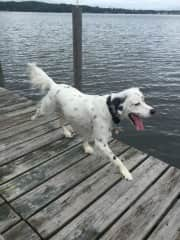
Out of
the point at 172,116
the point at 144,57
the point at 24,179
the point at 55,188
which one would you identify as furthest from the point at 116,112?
the point at 144,57

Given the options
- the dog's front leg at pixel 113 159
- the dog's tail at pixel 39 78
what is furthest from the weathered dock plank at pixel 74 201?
the dog's tail at pixel 39 78

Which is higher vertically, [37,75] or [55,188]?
[37,75]

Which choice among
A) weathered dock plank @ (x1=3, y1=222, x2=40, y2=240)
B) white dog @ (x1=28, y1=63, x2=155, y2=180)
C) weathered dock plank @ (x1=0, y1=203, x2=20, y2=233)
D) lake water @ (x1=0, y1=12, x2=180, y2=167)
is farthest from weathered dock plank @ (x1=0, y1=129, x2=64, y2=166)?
lake water @ (x1=0, y1=12, x2=180, y2=167)

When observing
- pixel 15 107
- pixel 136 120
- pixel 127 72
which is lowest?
pixel 127 72

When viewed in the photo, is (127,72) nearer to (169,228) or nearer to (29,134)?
(29,134)

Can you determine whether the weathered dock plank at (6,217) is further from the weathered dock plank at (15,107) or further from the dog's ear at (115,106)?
the weathered dock plank at (15,107)

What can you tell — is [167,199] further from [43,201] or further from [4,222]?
[4,222]

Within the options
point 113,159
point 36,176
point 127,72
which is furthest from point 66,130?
point 127,72

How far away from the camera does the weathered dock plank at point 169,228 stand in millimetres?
2945

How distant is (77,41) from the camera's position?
18.6 ft

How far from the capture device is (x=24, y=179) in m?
3.73

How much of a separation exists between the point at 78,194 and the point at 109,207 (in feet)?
1.52

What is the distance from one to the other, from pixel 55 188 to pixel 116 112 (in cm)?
136

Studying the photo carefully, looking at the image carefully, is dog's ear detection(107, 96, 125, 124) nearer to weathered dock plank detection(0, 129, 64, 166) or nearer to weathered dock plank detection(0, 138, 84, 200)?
weathered dock plank detection(0, 138, 84, 200)
